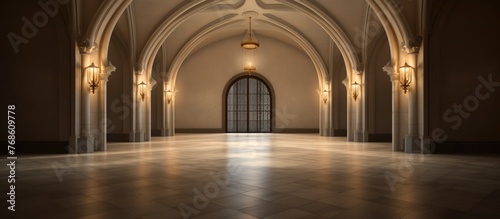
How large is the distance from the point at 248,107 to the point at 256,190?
18772mm

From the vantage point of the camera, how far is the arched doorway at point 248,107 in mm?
22844

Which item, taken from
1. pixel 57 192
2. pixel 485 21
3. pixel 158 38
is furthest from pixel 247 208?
pixel 158 38

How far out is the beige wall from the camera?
2211cm

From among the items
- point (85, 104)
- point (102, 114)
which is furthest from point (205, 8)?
point (85, 104)

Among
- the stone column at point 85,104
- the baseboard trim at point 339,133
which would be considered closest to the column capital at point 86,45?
the stone column at point 85,104

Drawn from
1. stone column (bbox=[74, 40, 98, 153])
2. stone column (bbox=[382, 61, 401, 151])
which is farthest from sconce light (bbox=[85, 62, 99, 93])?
stone column (bbox=[382, 61, 401, 151])

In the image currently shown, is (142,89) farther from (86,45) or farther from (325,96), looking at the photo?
(325,96)

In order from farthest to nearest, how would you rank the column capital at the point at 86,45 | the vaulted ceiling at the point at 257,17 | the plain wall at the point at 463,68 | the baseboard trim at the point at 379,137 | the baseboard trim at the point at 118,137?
1. the baseboard trim at the point at 118,137
2. the baseboard trim at the point at 379,137
3. the vaulted ceiling at the point at 257,17
4. the column capital at the point at 86,45
5. the plain wall at the point at 463,68

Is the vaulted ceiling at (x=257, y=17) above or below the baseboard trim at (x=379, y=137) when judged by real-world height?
above

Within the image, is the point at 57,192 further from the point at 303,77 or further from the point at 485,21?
the point at 303,77

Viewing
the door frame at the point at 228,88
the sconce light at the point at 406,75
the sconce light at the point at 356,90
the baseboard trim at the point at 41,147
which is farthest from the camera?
the door frame at the point at 228,88

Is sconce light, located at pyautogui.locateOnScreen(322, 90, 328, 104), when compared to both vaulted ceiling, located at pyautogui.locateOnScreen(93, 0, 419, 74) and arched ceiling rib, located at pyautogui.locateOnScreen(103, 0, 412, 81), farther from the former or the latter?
arched ceiling rib, located at pyautogui.locateOnScreen(103, 0, 412, 81)

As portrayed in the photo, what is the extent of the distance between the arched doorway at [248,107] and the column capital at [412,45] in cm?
1373

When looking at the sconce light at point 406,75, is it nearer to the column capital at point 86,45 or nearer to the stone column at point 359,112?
the stone column at point 359,112
